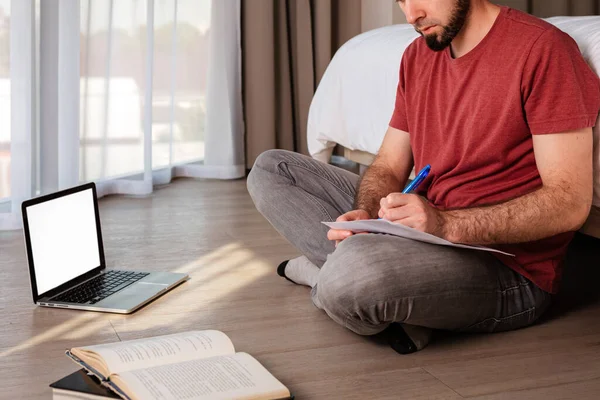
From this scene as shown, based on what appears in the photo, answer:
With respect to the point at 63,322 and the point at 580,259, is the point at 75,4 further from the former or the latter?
the point at 580,259

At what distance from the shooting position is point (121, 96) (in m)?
3.15

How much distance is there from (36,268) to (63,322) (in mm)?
141

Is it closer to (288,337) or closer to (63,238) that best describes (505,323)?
(288,337)

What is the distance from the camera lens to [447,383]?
1366 mm

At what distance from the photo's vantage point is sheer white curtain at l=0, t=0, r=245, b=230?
257cm

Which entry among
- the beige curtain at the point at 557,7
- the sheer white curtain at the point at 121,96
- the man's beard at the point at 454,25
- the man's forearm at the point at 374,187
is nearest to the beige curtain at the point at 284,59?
the sheer white curtain at the point at 121,96

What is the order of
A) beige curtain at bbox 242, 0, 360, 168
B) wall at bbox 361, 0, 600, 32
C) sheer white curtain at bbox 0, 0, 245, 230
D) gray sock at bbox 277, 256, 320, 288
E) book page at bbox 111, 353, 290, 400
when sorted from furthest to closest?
wall at bbox 361, 0, 600, 32 → beige curtain at bbox 242, 0, 360, 168 → sheer white curtain at bbox 0, 0, 245, 230 → gray sock at bbox 277, 256, 320, 288 → book page at bbox 111, 353, 290, 400

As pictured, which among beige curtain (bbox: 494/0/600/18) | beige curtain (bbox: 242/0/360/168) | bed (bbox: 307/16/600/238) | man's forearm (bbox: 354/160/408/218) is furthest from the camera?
beige curtain (bbox: 494/0/600/18)

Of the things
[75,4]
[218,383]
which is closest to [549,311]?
[218,383]

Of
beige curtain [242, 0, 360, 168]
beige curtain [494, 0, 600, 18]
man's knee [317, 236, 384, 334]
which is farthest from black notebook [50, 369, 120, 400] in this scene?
beige curtain [494, 0, 600, 18]

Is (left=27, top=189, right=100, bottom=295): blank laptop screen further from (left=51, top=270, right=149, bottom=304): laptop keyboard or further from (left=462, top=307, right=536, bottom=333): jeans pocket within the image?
(left=462, top=307, right=536, bottom=333): jeans pocket

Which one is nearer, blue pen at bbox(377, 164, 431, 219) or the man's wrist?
the man's wrist

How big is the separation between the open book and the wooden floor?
119mm

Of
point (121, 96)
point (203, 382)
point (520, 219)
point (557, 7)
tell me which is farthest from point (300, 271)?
point (557, 7)
